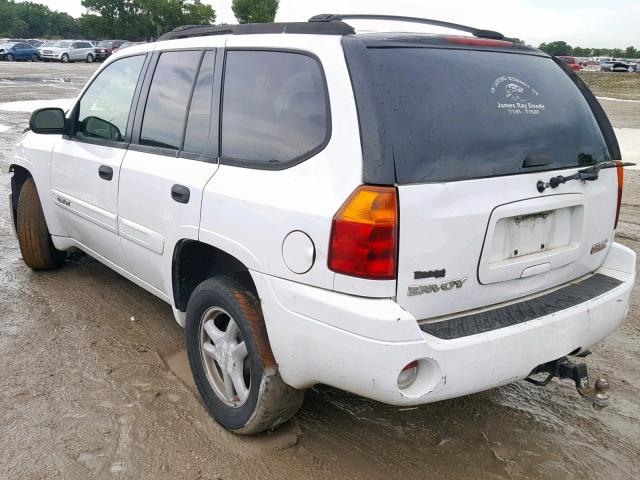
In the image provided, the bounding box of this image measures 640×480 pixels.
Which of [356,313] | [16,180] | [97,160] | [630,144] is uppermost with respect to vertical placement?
[97,160]

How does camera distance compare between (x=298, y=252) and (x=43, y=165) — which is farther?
(x=43, y=165)

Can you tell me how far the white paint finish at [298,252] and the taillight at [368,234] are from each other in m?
0.11

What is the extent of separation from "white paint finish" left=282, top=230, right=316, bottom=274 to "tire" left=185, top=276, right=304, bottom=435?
0.41m

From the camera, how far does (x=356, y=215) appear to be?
7.57ft

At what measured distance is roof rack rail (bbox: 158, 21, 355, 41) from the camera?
260 cm

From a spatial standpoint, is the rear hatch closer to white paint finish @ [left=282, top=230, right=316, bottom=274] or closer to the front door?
white paint finish @ [left=282, top=230, right=316, bottom=274]

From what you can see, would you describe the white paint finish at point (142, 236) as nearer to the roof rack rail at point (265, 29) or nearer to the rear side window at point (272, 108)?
the rear side window at point (272, 108)

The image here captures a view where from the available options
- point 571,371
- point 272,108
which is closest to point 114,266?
point 272,108

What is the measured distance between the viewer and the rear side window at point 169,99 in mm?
3297

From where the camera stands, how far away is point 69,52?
44.8 meters

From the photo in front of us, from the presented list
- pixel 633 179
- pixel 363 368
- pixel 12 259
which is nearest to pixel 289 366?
pixel 363 368

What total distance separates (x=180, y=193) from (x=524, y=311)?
5.62 ft

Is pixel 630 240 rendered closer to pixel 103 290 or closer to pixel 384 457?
pixel 384 457

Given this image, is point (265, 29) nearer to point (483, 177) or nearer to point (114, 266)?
point (483, 177)
